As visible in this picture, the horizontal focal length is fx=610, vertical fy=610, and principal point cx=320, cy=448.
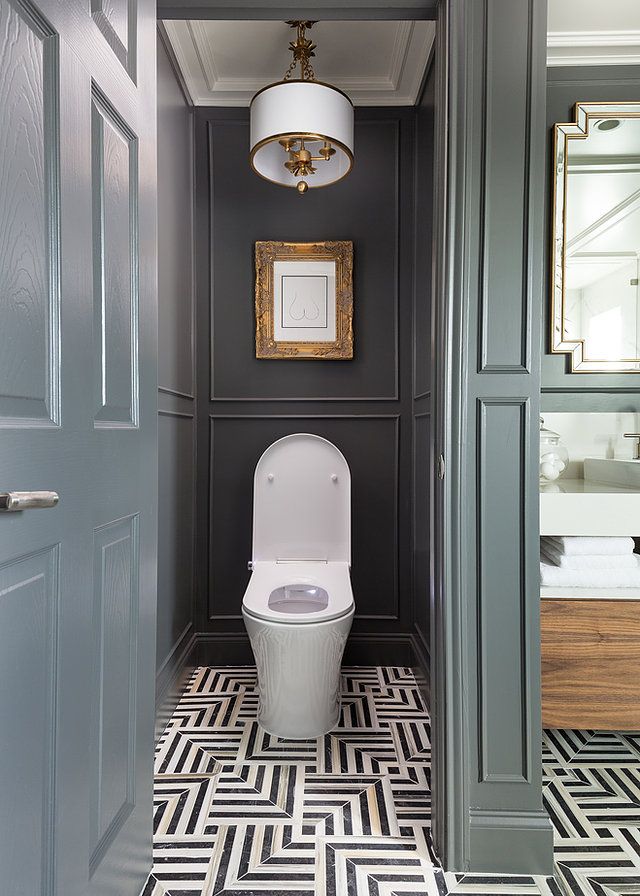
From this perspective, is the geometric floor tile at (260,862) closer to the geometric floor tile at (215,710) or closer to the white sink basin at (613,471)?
the geometric floor tile at (215,710)

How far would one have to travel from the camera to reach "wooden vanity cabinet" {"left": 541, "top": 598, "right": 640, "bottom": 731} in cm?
189

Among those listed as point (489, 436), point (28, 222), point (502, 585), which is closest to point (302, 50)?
point (489, 436)

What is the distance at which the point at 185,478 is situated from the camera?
2539mm

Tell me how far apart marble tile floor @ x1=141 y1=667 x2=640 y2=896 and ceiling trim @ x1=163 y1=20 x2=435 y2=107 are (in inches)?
97.7

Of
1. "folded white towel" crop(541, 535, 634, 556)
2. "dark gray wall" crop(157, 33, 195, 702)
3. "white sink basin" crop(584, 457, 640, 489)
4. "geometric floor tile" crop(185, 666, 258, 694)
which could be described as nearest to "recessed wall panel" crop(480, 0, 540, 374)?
"folded white towel" crop(541, 535, 634, 556)

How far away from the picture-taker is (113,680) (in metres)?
1.23

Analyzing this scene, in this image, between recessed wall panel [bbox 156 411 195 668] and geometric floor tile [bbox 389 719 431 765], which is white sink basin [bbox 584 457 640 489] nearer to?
geometric floor tile [bbox 389 719 431 765]

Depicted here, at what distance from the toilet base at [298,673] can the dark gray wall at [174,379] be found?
380 millimetres

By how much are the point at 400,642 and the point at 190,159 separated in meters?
2.29

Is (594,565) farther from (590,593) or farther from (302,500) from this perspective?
(302,500)

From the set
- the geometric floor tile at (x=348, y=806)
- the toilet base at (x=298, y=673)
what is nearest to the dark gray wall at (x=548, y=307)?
the toilet base at (x=298, y=673)

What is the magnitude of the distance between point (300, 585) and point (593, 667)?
3.34 ft

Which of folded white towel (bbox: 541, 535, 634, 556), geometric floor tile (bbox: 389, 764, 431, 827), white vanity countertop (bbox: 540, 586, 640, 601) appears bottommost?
geometric floor tile (bbox: 389, 764, 431, 827)

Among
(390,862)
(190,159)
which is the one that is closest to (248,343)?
(190,159)
